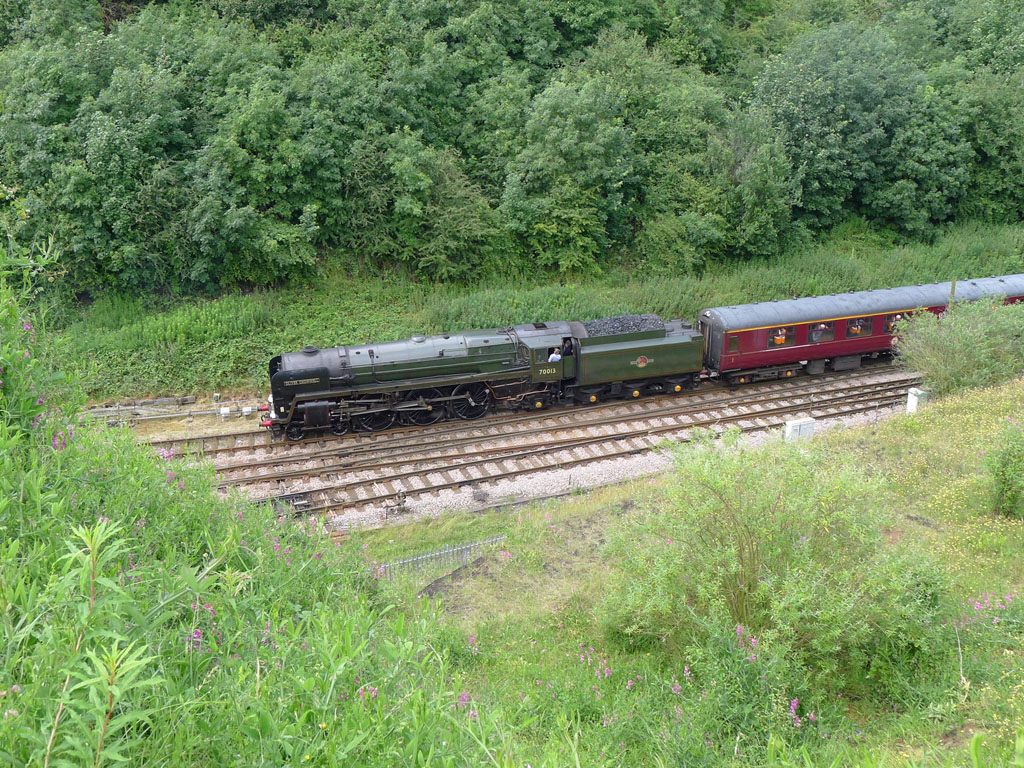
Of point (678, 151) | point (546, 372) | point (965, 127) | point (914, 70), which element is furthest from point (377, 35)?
point (965, 127)

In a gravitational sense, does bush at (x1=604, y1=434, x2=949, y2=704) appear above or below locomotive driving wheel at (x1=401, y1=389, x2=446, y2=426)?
above

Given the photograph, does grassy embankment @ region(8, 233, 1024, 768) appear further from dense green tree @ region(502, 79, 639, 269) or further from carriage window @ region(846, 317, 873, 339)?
dense green tree @ region(502, 79, 639, 269)

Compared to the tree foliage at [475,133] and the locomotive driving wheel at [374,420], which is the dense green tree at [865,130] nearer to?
the tree foliage at [475,133]

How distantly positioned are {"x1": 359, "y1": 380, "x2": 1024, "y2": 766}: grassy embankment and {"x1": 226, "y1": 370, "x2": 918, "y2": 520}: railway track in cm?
577

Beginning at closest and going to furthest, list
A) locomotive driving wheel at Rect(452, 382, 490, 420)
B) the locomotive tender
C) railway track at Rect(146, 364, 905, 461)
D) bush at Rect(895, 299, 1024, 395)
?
bush at Rect(895, 299, 1024, 395)
railway track at Rect(146, 364, 905, 461)
the locomotive tender
locomotive driving wheel at Rect(452, 382, 490, 420)

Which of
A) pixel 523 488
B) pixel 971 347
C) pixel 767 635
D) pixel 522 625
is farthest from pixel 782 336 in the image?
pixel 767 635

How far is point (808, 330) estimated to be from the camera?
23.7 metres

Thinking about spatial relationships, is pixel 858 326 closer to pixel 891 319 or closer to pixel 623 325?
pixel 891 319

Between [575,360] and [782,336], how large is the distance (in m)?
6.70

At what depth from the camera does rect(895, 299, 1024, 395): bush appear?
19641mm

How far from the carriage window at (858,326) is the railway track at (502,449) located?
1552mm

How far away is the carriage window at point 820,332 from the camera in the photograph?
23.8 metres

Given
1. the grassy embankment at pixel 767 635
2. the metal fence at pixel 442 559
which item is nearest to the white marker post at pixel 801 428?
the grassy embankment at pixel 767 635

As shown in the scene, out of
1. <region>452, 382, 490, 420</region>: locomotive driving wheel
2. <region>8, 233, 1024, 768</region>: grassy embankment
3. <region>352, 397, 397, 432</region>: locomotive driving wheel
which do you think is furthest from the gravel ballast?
<region>352, 397, 397, 432</region>: locomotive driving wheel
